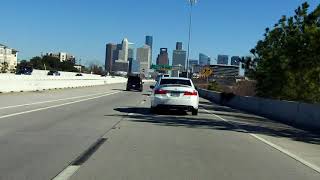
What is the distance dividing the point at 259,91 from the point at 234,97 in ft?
17.1

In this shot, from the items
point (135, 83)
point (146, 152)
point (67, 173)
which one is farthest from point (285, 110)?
point (135, 83)

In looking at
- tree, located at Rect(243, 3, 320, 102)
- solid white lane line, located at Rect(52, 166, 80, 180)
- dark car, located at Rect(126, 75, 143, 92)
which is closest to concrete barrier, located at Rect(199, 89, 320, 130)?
tree, located at Rect(243, 3, 320, 102)

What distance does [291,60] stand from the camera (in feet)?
125

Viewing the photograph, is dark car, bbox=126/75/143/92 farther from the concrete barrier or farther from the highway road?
the highway road

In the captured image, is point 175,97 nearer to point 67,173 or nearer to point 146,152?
point 146,152

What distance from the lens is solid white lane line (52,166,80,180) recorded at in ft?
30.1

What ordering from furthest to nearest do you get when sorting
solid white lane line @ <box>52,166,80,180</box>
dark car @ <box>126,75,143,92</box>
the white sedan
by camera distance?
dark car @ <box>126,75,143,92</box> → the white sedan → solid white lane line @ <box>52,166,80,180</box>

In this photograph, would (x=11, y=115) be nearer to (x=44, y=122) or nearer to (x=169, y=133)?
(x=44, y=122)

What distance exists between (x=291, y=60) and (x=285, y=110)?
34.4ft

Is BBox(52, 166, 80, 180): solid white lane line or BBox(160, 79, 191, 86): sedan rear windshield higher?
BBox(160, 79, 191, 86): sedan rear windshield

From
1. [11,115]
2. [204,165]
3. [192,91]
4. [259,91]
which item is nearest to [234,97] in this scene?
[259,91]

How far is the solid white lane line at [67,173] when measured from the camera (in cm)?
918

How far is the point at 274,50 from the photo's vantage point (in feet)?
149

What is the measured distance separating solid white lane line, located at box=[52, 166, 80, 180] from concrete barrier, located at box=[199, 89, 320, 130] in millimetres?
14803
